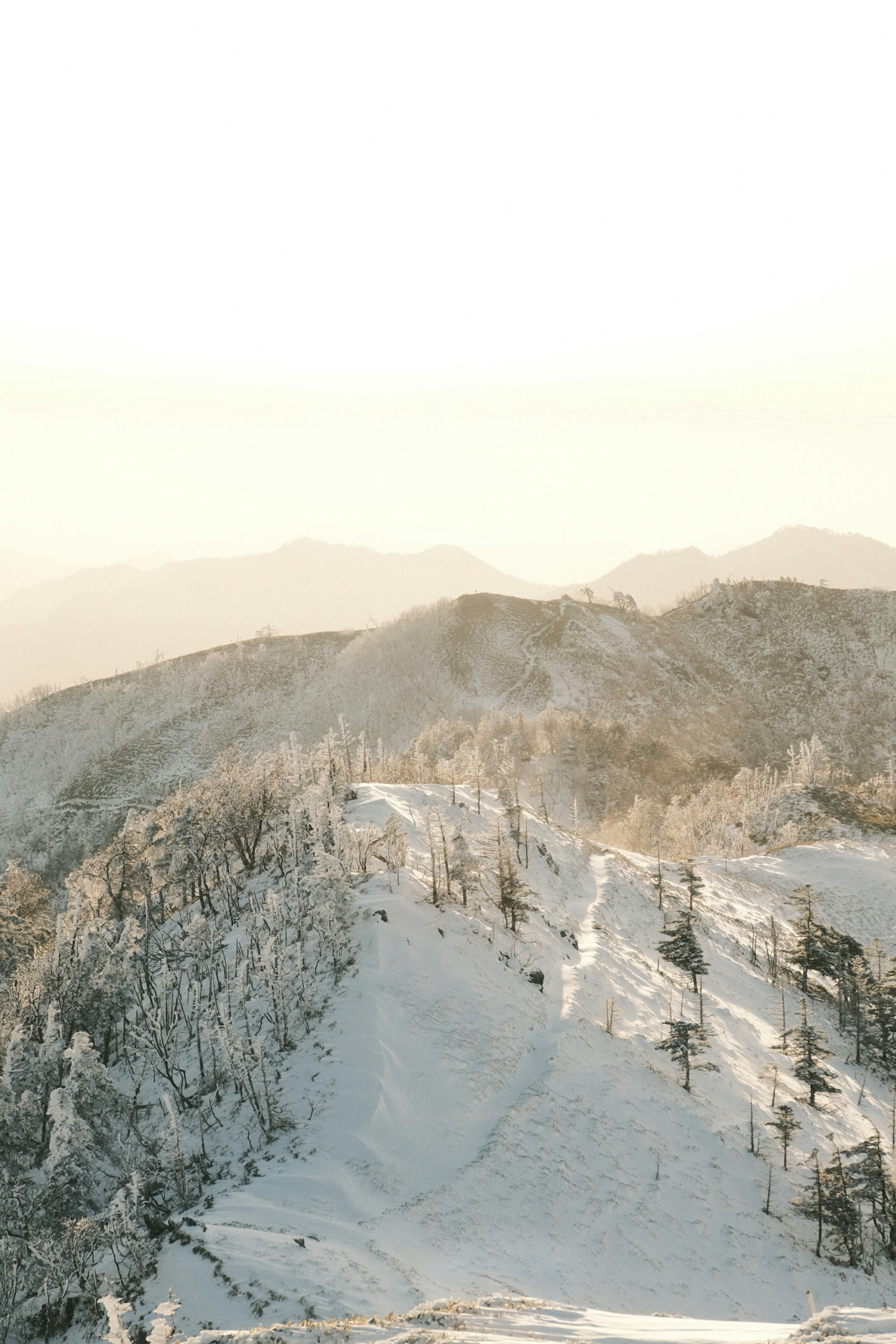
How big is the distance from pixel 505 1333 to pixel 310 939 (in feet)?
56.4

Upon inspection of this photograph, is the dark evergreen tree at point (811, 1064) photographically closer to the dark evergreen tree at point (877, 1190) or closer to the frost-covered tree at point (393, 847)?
the dark evergreen tree at point (877, 1190)

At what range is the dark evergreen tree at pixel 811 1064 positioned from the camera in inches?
1127

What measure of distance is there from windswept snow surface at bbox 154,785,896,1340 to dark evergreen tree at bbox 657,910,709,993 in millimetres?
1515

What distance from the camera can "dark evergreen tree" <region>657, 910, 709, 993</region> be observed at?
36.6 m

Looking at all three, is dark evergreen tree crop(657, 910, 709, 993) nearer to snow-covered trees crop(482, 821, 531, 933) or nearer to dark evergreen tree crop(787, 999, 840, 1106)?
dark evergreen tree crop(787, 999, 840, 1106)

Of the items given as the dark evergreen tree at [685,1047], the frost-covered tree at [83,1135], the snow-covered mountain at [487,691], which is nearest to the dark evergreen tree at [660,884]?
the dark evergreen tree at [685,1047]

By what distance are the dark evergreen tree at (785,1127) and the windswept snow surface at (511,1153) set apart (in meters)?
0.43

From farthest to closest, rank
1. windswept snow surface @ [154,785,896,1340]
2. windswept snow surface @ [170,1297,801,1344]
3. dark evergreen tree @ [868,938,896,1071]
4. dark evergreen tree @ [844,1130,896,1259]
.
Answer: dark evergreen tree @ [868,938,896,1071] → dark evergreen tree @ [844,1130,896,1259] → windswept snow surface @ [154,785,896,1340] → windswept snow surface @ [170,1297,801,1344]

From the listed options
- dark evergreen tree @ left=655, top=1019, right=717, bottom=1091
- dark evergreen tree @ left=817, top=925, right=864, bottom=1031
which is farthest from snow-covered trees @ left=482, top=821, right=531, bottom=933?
dark evergreen tree @ left=817, top=925, right=864, bottom=1031

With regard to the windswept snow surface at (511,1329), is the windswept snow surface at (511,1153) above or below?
below

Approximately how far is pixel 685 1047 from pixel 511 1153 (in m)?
8.80

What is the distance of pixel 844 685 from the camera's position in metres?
148

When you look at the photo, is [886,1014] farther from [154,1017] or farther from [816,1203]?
[154,1017]

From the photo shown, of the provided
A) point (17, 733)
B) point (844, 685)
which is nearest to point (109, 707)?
point (17, 733)
